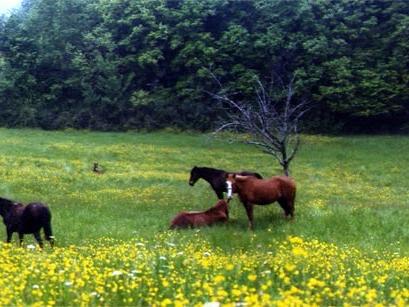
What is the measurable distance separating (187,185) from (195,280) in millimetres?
17571

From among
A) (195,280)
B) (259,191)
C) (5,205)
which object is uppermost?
(259,191)

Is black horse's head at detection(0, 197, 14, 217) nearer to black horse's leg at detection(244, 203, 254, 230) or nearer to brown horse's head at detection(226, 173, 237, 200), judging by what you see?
brown horse's head at detection(226, 173, 237, 200)

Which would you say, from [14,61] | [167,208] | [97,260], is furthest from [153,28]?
[97,260]

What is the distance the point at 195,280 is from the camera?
8.38 metres

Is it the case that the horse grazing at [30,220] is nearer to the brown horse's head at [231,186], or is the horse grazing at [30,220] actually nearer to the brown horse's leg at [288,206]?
the brown horse's head at [231,186]

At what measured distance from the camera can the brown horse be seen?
15945mm

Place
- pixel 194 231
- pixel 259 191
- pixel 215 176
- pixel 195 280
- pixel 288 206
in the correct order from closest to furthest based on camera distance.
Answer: pixel 195 280 → pixel 194 231 → pixel 259 191 → pixel 288 206 → pixel 215 176

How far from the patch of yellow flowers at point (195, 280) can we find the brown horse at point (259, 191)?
16.4 feet

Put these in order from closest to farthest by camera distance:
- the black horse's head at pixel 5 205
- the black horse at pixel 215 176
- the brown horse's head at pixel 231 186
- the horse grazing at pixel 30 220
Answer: the horse grazing at pixel 30 220, the black horse's head at pixel 5 205, the brown horse's head at pixel 231 186, the black horse at pixel 215 176

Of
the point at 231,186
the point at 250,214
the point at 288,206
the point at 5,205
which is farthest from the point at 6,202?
the point at 288,206

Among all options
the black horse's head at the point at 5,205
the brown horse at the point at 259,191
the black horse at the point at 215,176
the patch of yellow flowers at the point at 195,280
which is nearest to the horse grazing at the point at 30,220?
the black horse's head at the point at 5,205

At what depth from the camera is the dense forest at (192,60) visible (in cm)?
4634

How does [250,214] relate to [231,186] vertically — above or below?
below

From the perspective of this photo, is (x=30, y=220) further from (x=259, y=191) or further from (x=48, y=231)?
(x=259, y=191)
